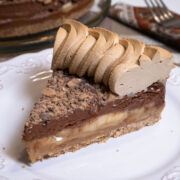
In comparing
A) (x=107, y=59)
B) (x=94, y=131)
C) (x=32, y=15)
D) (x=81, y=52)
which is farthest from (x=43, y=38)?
(x=94, y=131)

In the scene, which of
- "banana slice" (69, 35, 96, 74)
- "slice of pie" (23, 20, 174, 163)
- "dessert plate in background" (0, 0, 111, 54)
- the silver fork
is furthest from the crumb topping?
the silver fork

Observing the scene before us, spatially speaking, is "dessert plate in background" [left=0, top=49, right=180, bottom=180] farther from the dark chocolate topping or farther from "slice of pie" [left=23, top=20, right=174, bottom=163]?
the dark chocolate topping

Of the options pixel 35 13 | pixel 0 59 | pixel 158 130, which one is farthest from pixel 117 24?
pixel 158 130

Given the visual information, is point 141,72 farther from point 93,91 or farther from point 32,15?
point 32,15

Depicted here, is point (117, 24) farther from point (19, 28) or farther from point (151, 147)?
point (151, 147)

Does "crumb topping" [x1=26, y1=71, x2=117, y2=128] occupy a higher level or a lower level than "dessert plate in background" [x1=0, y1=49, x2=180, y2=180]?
higher
